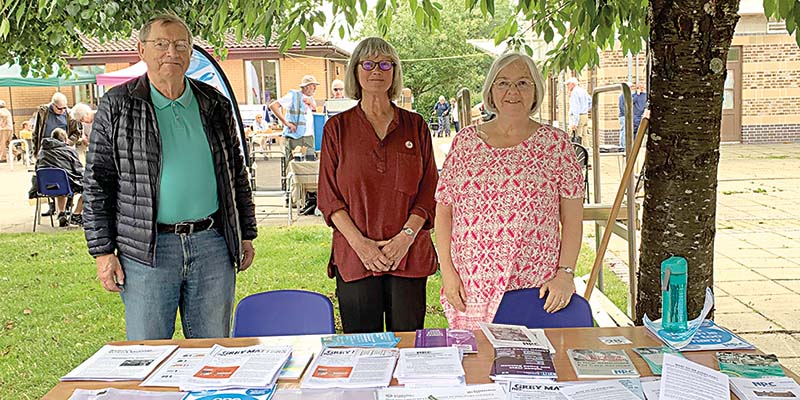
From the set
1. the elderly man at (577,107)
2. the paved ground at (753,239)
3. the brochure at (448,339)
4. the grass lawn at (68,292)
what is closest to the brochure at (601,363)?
the brochure at (448,339)

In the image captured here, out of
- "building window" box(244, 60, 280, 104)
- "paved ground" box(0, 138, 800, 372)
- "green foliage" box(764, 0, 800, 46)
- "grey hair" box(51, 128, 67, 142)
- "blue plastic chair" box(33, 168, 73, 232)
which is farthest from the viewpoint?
"building window" box(244, 60, 280, 104)

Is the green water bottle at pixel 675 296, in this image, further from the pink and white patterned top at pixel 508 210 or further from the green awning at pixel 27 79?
the green awning at pixel 27 79

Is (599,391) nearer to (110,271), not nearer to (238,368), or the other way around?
(238,368)

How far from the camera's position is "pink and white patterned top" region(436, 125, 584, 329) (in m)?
2.76

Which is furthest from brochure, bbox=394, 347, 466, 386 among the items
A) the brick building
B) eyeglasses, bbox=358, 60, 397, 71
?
the brick building

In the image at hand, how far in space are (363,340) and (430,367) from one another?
34 cm

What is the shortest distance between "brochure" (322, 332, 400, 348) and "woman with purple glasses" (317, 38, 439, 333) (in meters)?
0.68

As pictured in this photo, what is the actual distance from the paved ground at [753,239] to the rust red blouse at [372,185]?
239 cm

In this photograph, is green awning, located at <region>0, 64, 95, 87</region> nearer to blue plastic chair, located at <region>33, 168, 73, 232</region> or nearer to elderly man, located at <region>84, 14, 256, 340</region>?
blue plastic chair, located at <region>33, 168, 73, 232</region>

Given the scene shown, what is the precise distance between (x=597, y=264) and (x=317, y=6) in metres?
1.99

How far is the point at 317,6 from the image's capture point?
404 centimetres

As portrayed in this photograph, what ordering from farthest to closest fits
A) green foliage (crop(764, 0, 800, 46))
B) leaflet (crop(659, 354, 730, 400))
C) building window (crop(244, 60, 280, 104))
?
building window (crop(244, 60, 280, 104))
green foliage (crop(764, 0, 800, 46))
leaflet (crop(659, 354, 730, 400))

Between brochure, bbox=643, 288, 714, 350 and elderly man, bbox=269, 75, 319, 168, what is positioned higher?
elderly man, bbox=269, 75, 319, 168

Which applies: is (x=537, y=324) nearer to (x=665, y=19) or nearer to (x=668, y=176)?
(x=668, y=176)
